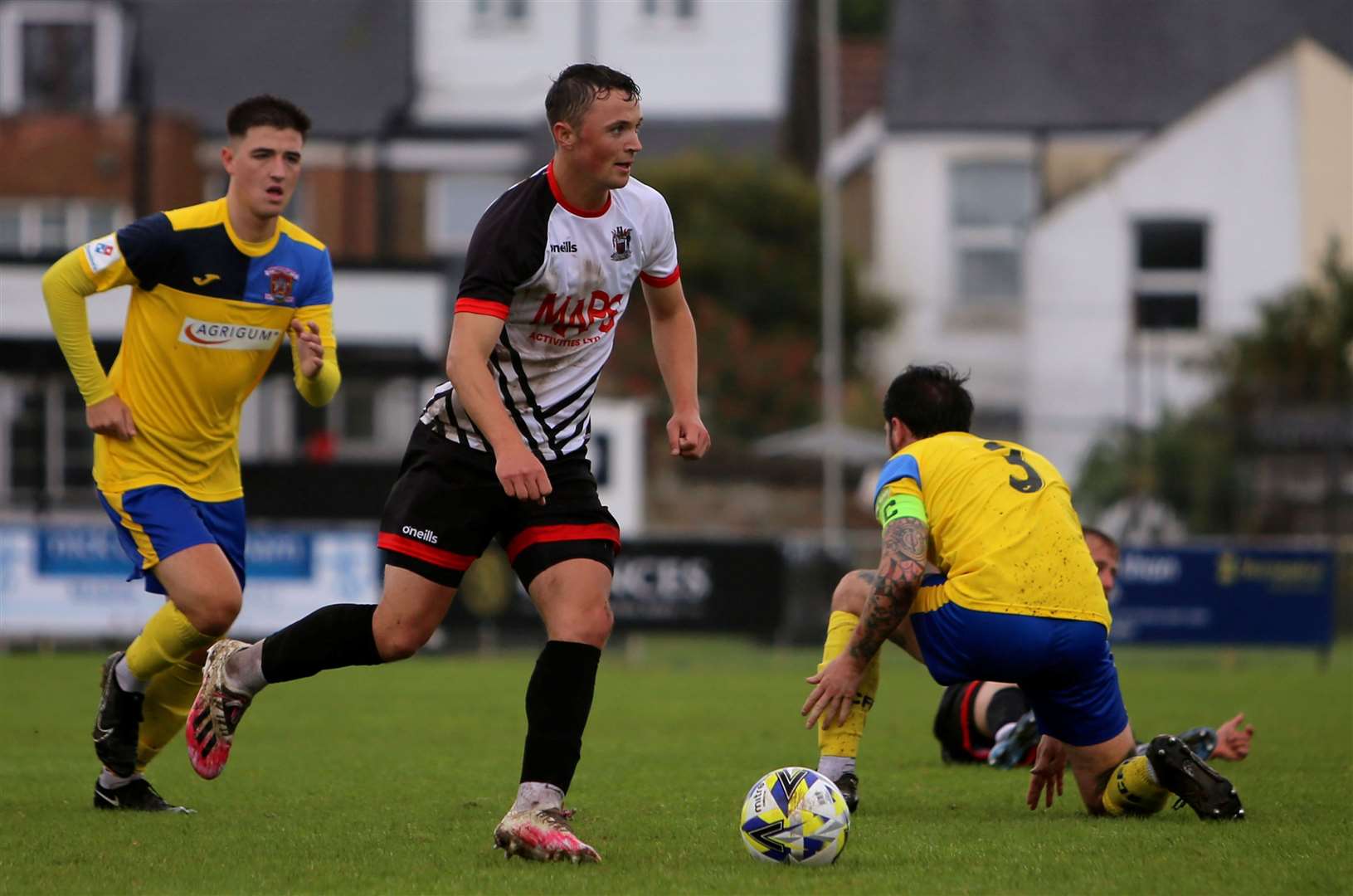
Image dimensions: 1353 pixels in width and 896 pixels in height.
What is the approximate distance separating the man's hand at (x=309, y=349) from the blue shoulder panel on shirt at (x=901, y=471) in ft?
6.88

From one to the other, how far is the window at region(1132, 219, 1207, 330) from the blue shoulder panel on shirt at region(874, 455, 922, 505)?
2865 cm

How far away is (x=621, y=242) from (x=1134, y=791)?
2.49m

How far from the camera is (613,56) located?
39.0 metres

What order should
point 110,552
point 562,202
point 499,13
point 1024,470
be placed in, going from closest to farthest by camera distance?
point 562,202
point 1024,470
point 110,552
point 499,13

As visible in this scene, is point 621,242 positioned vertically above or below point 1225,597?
above

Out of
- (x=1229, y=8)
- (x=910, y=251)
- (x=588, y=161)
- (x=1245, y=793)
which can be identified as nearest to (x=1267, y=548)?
(x=1245, y=793)

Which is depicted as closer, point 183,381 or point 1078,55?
point 183,381

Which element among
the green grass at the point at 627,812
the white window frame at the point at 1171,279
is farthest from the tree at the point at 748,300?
the green grass at the point at 627,812

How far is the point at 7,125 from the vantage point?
3331cm

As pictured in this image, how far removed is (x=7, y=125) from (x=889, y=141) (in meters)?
15.9

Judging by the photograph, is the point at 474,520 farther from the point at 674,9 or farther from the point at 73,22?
the point at 674,9

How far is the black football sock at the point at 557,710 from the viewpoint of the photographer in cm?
539

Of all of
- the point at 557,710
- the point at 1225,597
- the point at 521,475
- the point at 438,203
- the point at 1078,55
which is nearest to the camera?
the point at 521,475

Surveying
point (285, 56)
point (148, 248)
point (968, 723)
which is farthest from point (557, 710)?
point (285, 56)
